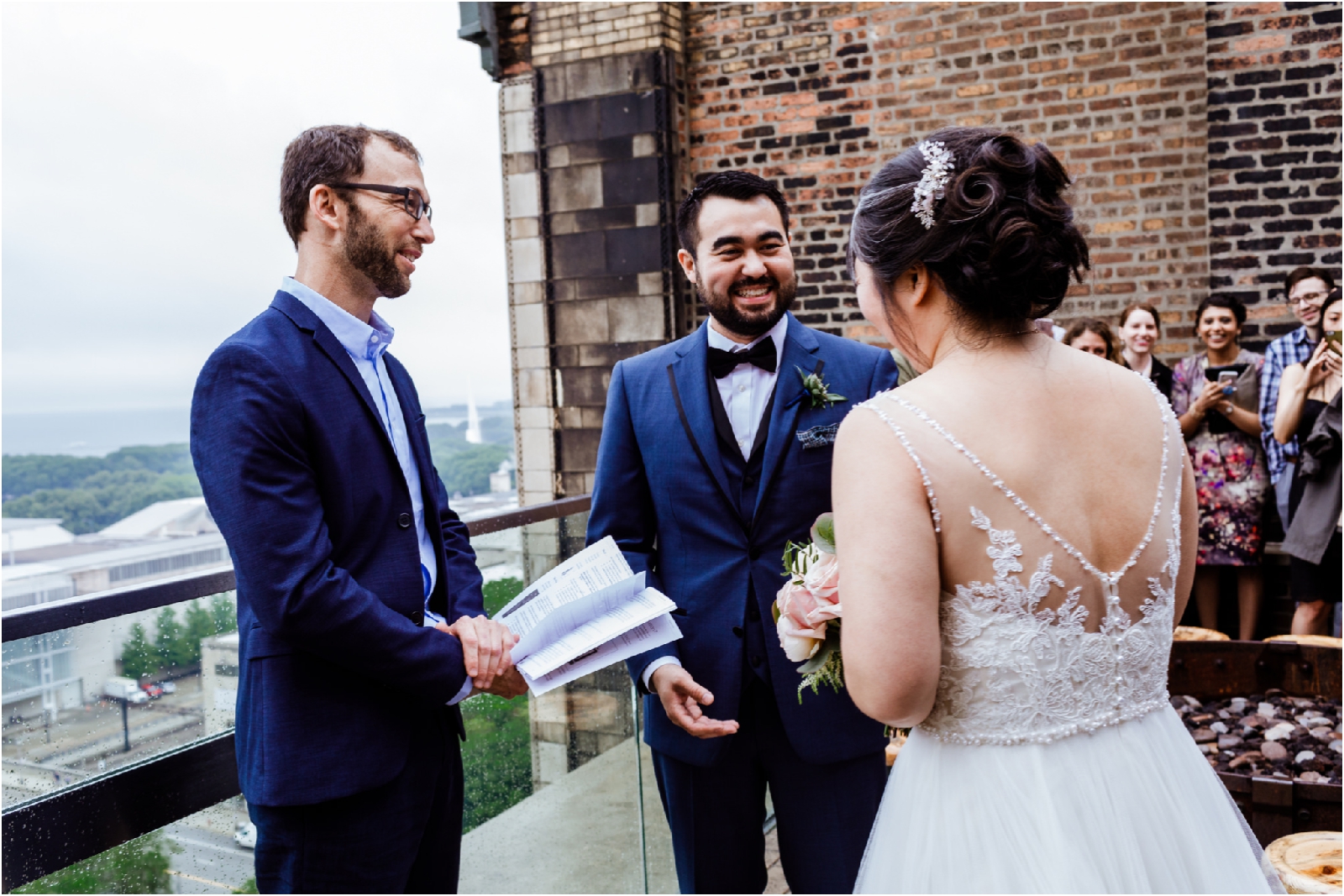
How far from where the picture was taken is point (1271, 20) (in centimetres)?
497

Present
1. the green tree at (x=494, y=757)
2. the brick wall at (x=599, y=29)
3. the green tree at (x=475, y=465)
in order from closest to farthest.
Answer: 1. the green tree at (x=494, y=757)
2. the brick wall at (x=599, y=29)
3. the green tree at (x=475, y=465)

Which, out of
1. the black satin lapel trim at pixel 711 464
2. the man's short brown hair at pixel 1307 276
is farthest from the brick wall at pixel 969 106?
the black satin lapel trim at pixel 711 464

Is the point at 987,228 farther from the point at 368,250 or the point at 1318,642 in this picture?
the point at 1318,642

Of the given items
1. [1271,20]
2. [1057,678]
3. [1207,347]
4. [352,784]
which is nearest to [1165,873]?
Result: [1057,678]

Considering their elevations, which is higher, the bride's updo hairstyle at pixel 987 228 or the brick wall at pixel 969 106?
the brick wall at pixel 969 106

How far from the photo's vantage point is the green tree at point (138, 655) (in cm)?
191

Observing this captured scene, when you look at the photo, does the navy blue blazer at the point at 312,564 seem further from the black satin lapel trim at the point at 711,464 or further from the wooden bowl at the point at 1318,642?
A: the wooden bowl at the point at 1318,642

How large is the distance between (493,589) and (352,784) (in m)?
1.50

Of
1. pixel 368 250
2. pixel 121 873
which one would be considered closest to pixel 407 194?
pixel 368 250

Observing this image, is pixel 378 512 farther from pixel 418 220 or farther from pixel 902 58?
pixel 902 58

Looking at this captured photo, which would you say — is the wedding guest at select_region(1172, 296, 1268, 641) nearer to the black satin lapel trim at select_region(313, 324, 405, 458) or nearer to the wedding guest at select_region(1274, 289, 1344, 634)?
the wedding guest at select_region(1274, 289, 1344, 634)

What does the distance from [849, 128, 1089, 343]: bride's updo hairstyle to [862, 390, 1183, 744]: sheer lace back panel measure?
184 mm

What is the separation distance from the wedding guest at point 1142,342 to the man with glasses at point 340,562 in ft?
13.5

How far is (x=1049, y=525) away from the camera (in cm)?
130
